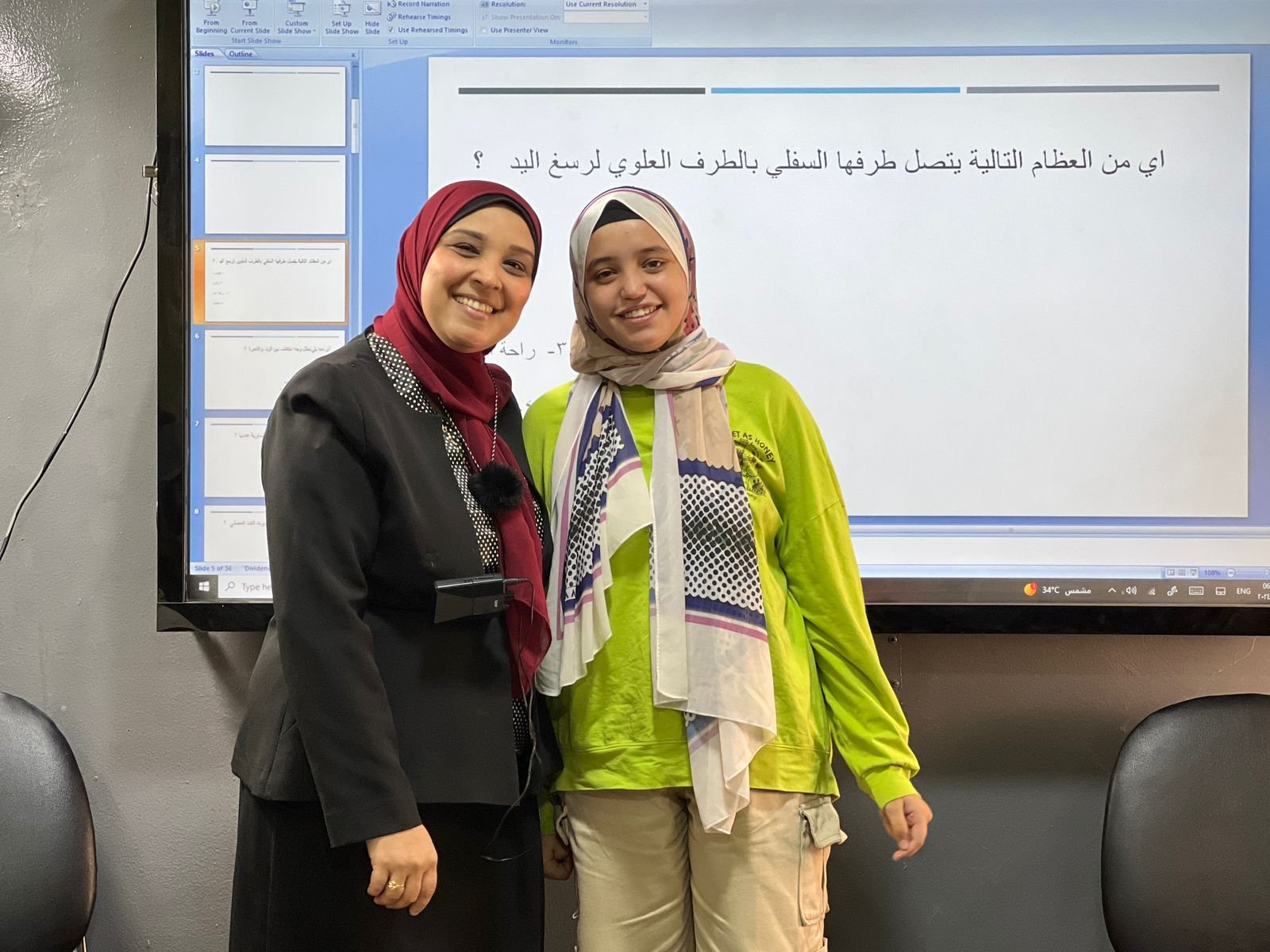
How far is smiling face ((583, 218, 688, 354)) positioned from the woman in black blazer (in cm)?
10

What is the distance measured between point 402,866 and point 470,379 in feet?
1.85

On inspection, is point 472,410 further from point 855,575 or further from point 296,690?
point 855,575

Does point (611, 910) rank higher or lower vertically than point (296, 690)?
lower

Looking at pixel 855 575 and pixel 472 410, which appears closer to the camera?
pixel 472 410

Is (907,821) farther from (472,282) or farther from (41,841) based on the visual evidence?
(41,841)

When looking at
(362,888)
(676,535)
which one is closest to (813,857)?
(676,535)

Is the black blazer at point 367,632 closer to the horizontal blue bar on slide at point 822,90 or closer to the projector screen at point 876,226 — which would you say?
the projector screen at point 876,226

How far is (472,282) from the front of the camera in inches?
46.3

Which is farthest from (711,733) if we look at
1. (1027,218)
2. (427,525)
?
(1027,218)

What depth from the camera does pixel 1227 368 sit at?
1.69 m

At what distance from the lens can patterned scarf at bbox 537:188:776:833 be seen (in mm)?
1208

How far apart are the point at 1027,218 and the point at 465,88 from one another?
998 millimetres

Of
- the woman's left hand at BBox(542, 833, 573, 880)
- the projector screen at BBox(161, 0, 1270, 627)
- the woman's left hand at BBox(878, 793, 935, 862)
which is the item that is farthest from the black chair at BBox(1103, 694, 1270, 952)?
the woman's left hand at BBox(542, 833, 573, 880)

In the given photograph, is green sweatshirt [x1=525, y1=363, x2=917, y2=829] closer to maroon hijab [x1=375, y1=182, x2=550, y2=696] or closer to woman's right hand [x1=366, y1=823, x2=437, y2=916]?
maroon hijab [x1=375, y1=182, x2=550, y2=696]
